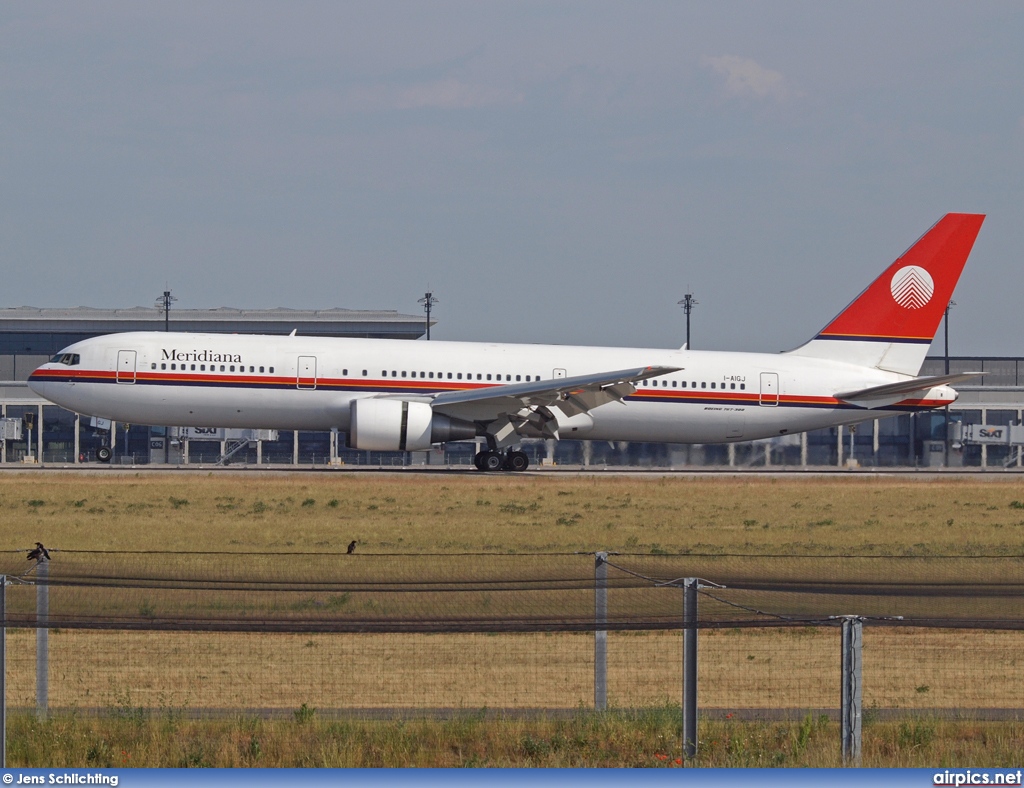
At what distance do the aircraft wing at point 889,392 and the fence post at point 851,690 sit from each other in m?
31.4

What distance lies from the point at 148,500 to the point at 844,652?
2398cm

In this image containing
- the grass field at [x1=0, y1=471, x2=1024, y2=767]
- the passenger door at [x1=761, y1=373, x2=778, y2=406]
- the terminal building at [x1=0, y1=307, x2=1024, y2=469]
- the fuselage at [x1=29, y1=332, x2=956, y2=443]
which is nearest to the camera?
the grass field at [x1=0, y1=471, x2=1024, y2=767]

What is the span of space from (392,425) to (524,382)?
4816 mm

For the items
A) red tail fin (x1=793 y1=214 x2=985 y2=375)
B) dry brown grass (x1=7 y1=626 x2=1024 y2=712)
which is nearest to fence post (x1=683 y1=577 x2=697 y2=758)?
dry brown grass (x1=7 y1=626 x2=1024 y2=712)

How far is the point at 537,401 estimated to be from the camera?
36.7 m

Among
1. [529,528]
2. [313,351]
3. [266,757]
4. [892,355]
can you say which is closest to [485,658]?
[266,757]

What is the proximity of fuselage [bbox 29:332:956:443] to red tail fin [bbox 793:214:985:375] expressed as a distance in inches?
25.4

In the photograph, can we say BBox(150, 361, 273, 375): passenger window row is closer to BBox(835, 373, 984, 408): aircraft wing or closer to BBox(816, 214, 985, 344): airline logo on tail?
BBox(835, 373, 984, 408): aircraft wing

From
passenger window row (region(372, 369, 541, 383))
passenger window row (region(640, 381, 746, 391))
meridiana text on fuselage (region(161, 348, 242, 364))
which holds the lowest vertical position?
passenger window row (region(640, 381, 746, 391))

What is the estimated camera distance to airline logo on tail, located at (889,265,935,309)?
4141 cm

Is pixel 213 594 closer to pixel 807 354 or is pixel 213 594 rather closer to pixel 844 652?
pixel 844 652

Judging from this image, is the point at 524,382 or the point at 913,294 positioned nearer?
the point at 524,382

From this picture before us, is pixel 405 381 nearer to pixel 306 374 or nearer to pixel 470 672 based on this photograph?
pixel 306 374

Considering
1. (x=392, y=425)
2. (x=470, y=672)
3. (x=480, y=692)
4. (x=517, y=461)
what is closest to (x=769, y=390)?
(x=517, y=461)
